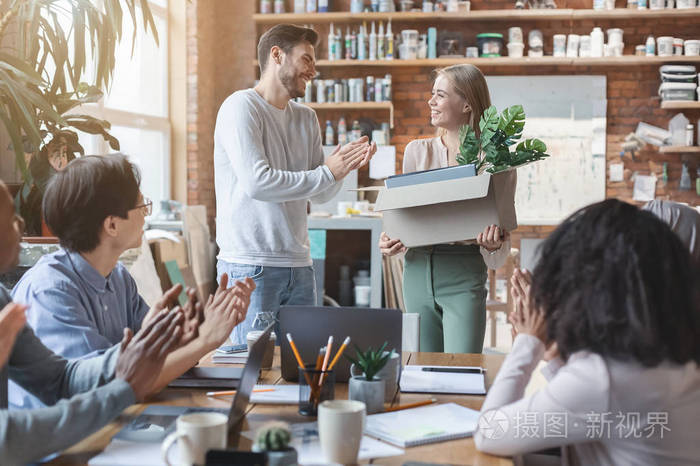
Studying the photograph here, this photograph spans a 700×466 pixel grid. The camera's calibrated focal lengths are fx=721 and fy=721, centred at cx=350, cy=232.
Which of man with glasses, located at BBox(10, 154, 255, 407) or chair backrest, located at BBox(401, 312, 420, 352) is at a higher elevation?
man with glasses, located at BBox(10, 154, 255, 407)

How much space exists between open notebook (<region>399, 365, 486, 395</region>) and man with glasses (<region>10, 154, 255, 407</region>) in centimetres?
42

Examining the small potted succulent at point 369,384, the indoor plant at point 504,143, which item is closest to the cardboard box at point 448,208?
the indoor plant at point 504,143

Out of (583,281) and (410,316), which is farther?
(410,316)

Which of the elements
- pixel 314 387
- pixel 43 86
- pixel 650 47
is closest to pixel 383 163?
pixel 650 47

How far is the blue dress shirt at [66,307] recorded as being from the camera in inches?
59.8

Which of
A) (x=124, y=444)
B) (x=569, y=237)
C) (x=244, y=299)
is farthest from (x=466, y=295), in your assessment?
(x=124, y=444)

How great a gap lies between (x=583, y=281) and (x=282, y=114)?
5.36 feet

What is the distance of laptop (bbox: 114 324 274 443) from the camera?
128cm

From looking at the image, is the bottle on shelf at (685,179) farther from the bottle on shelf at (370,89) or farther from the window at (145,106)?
the window at (145,106)

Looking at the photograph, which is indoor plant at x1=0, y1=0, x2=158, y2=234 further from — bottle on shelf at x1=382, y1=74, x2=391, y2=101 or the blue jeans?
bottle on shelf at x1=382, y1=74, x2=391, y2=101

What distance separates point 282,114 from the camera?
261 centimetres

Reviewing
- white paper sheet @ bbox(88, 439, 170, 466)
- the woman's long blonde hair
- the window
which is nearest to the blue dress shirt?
white paper sheet @ bbox(88, 439, 170, 466)

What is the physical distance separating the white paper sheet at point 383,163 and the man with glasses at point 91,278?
4.83m

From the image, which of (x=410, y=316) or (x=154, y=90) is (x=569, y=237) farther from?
(x=154, y=90)
